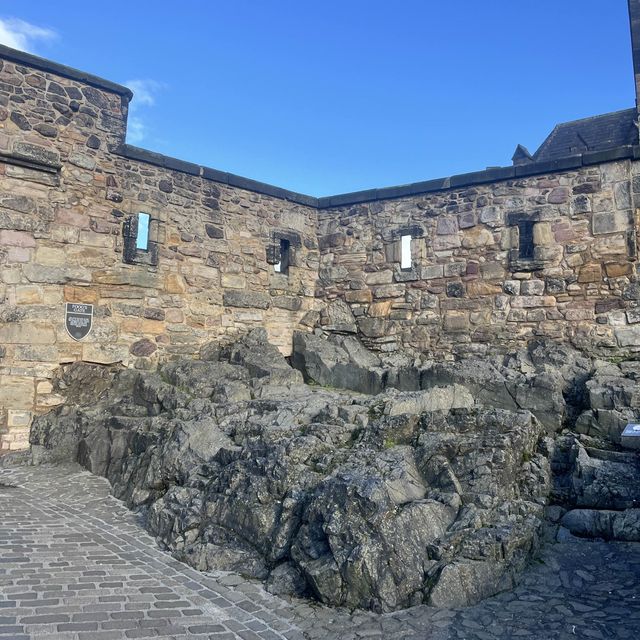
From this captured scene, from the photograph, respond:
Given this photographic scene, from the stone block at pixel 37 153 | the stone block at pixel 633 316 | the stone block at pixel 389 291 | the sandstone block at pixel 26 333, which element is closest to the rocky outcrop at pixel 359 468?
the sandstone block at pixel 26 333

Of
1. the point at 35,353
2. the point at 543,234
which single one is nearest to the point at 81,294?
the point at 35,353

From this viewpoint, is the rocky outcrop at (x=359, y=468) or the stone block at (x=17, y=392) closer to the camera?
the rocky outcrop at (x=359, y=468)

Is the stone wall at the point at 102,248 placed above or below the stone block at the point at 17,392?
above

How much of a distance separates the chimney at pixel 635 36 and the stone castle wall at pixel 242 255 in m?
5.10

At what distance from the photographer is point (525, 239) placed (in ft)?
35.1

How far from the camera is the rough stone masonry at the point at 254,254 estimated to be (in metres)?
9.36

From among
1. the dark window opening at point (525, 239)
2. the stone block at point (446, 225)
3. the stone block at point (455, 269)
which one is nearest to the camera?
the dark window opening at point (525, 239)

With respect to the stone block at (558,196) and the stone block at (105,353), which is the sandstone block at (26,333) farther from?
the stone block at (558,196)

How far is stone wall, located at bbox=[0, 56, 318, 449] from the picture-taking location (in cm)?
918

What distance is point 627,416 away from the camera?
7078 mm

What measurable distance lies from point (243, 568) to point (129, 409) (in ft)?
13.8

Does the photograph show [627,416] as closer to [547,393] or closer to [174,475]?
[547,393]

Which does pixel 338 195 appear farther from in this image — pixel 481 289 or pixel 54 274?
pixel 54 274

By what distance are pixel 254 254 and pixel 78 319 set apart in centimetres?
352
